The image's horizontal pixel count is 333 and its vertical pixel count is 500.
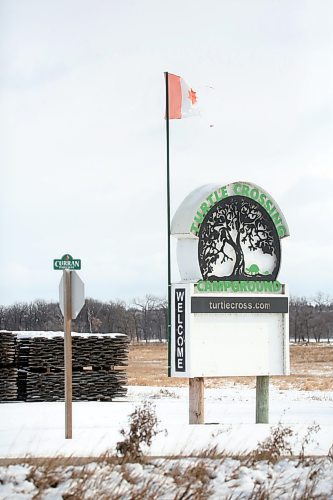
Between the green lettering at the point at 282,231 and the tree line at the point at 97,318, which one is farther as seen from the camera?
the tree line at the point at 97,318

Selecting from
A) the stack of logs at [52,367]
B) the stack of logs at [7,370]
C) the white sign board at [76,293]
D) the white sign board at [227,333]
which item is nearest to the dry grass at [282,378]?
the stack of logs at [52,367]

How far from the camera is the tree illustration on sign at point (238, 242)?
61.0ft

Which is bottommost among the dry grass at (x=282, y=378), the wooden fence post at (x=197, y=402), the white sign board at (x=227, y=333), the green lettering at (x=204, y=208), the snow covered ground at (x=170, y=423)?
the dry grass at (x=282, y=378)

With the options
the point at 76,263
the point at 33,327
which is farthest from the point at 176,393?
the point at 33,327

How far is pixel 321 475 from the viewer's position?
12.0 m

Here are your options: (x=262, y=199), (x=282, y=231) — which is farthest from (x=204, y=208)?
(x=282, y=231)

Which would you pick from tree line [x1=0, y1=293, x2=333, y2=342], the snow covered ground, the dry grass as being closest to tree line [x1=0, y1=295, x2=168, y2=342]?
tree line [x1=0, y1=293, x2=333, y2=342]

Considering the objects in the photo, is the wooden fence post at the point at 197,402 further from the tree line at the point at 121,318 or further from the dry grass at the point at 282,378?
the tree line at the point at 121,318

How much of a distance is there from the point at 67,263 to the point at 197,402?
4179 millimetres

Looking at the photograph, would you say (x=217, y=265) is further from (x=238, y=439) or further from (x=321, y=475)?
(x=321, y=475)

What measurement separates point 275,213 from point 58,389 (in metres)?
10.0

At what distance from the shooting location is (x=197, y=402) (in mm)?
18531

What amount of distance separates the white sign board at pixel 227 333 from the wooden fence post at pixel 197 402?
27cm

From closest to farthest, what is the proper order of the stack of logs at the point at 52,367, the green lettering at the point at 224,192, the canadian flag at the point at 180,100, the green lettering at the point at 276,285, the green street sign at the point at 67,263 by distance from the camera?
1. the green street sign at the point at 67,263
2. the green lettering at the point at 224,192
3. the green lettering at the point at 276,285
4. the canadian flag at the point at 180,100
5. the stack of logs at the point at 52,367
